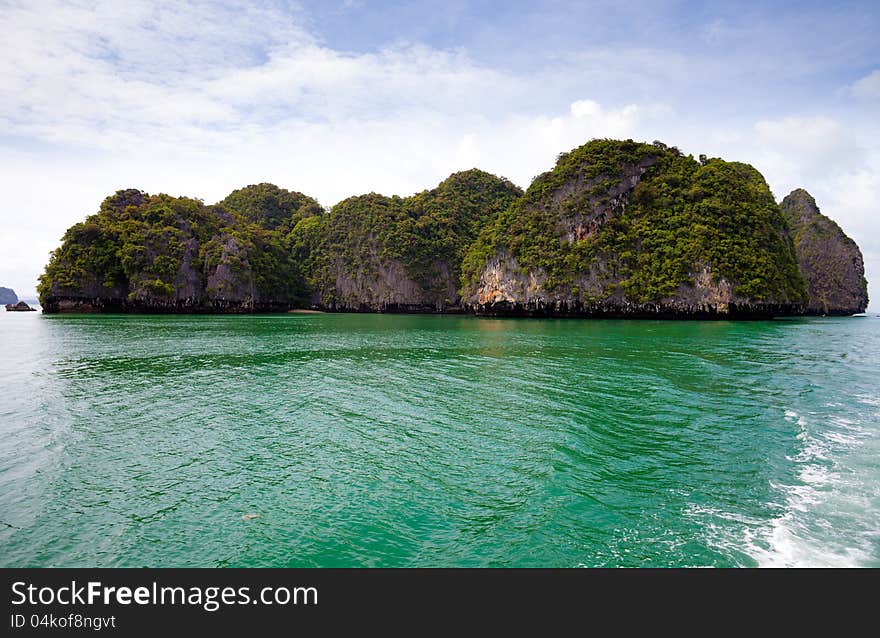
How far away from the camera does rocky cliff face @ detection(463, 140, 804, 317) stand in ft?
199

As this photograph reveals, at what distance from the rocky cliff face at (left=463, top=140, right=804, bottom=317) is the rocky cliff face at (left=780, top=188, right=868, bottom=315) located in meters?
36.4

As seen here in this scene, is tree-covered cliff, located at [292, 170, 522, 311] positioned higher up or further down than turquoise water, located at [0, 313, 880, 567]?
higher up

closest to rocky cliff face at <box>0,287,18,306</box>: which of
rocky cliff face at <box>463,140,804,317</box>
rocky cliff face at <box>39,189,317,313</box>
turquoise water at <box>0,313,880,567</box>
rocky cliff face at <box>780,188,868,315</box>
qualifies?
rocky cliff face at <box>39,189,317,313</box>

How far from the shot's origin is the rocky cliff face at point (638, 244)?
60.7m

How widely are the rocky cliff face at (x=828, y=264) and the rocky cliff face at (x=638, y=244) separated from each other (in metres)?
36.4

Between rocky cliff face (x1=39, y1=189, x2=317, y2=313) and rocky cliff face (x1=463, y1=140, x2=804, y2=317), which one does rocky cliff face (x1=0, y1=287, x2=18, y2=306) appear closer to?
rocky cliff face (x1=39, y1=189, x2=317, y2=313)

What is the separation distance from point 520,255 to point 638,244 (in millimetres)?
17454

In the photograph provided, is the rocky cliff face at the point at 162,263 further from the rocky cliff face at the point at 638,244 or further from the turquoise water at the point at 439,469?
the turquoise water at the point at 439,469

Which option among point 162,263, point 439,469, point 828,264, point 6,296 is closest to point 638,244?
point 828,264

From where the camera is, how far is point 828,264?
10244cm

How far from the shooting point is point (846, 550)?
18.6 ft

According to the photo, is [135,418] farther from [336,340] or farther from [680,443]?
[336,340]

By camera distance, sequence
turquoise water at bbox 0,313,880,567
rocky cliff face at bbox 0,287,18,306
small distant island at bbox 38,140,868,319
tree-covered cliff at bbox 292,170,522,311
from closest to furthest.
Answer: turquoise water at bbox 0,313,880,567
small distant island at bbox 38,140,868,319
tree-covered cliff at bbox 292,170,522,311
rocky cliff face at bbox 0,287,18,306

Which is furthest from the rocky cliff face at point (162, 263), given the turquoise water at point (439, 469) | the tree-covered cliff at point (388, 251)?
the turquoise water at point (439, 469)
